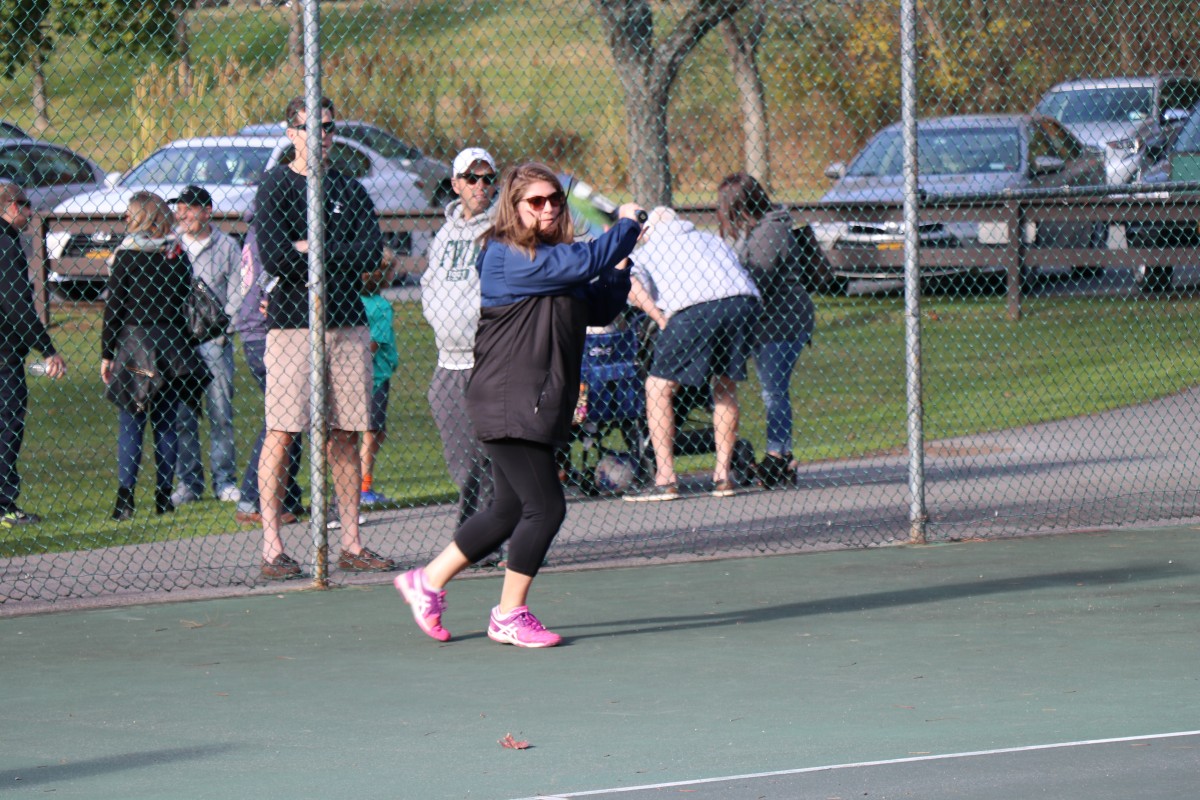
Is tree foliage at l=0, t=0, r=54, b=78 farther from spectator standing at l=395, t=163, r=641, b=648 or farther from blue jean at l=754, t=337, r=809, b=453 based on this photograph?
blue jean at l=754, t=337, r=809, b=453

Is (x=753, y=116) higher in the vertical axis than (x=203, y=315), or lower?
higher

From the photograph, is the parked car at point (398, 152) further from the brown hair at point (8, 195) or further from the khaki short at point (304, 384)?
the khaki short at point (304, 384)

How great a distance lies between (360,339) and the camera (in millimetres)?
8445

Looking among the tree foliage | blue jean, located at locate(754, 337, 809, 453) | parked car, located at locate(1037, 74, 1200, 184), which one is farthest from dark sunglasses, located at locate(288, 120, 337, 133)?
parked car, located at locate(1037, 74, 1200, 184)

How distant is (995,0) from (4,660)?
37.6ft

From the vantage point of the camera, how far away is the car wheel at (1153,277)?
52.1 ft

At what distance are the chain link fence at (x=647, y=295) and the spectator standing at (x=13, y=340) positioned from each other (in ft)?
0.06

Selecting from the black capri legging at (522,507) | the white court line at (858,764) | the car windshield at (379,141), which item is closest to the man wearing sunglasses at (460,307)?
the black capri legging at (522,507)

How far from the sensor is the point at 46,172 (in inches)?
728

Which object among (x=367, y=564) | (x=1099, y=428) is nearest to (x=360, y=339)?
(x=367, y=564)

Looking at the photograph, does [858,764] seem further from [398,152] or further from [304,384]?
Result: [398,152]

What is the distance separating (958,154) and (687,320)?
6.39 metres

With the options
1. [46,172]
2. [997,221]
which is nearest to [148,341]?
[46,172]

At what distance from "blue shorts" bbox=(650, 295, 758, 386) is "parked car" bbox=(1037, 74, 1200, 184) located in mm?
3821
